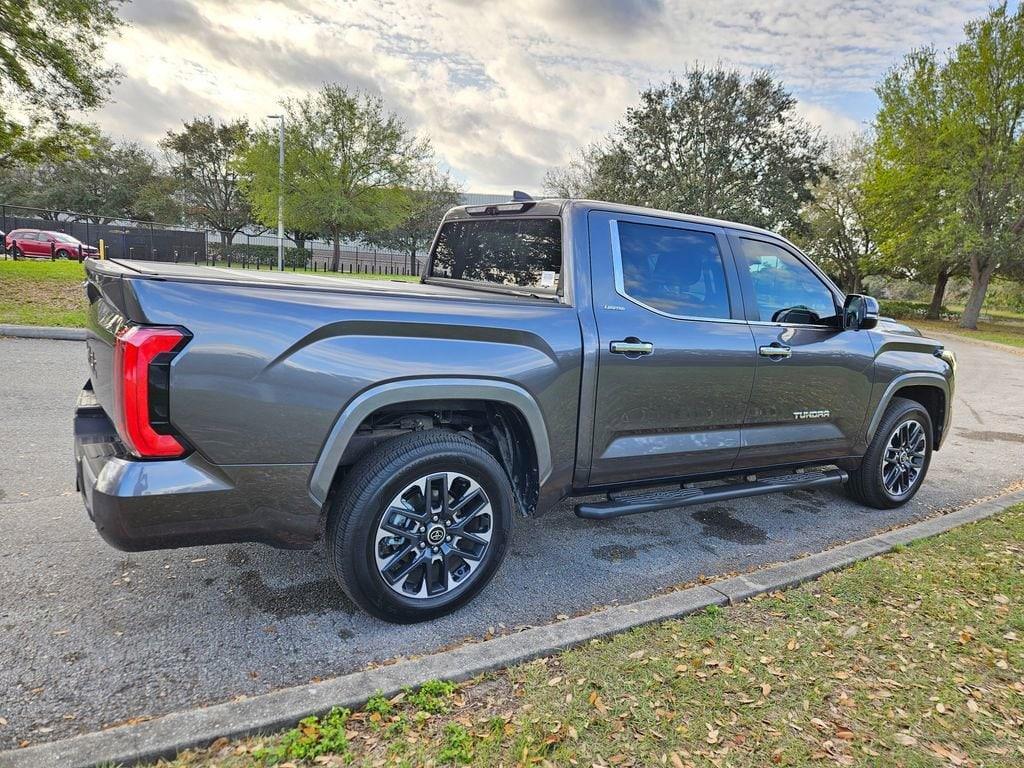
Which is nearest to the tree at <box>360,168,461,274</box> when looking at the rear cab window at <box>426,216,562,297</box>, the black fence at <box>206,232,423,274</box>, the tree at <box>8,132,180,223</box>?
the black fence at <box>206,232,423,274</box>

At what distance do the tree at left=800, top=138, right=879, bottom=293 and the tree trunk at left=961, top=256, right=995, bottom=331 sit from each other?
5724 mm

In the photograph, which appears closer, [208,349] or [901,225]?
[208,349]

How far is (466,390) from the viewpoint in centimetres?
271

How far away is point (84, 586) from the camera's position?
290 centimetres

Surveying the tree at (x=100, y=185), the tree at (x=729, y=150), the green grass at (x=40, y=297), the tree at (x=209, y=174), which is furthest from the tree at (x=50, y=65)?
the tree at (x=100, y=185)

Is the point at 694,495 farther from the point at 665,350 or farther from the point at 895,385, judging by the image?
the point at 895,385

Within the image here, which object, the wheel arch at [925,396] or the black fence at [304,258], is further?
the black fence at [304,258]

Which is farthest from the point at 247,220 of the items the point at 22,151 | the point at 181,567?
the point at 181,567

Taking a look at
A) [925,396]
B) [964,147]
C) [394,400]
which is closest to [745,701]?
[394,400]

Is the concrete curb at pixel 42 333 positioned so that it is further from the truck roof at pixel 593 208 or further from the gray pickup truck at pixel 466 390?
the truck roof at pixel 593 208

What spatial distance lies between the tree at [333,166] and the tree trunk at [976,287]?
26.3m

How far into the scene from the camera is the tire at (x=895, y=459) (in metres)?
4.57

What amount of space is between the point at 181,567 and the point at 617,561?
2.37 meters

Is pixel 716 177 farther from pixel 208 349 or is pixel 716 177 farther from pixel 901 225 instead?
pixel 208 349
